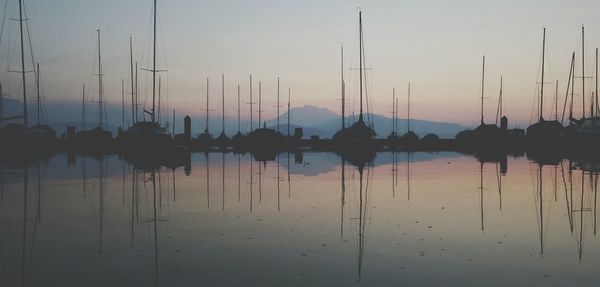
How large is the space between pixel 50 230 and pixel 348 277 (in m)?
7.70

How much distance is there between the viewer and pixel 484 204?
1753 cm

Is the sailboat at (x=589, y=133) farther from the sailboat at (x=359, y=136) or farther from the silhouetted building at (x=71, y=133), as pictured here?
the silhouetted building at (x=71, y=133)

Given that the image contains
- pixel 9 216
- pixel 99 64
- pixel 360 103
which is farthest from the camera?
pixel 99 64

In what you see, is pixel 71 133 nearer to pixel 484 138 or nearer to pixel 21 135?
pixel 21 135

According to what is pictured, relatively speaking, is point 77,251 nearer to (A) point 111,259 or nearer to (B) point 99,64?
(A) point 111,259

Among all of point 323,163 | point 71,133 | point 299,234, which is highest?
point 71,133

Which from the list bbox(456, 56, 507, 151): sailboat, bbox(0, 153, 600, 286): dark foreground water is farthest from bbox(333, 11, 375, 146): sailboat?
bbox(0, 153, 600, 286): dark foreground water

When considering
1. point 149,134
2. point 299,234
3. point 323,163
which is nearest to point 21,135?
point 149,134

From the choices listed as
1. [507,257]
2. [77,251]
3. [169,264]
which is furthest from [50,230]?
[507,257]

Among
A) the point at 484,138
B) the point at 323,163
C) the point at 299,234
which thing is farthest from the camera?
the point at 484,138

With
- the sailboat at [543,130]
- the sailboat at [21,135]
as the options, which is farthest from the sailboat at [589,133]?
the sailboat at [21,135]

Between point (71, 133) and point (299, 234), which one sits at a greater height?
point (71, 133)

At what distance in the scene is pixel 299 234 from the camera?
12766 mm

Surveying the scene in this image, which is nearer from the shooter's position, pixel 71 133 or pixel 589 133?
pixel 589 133
